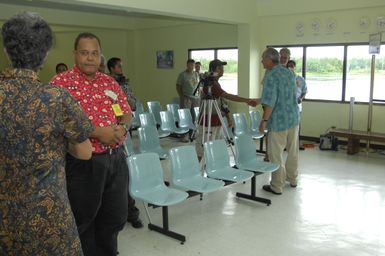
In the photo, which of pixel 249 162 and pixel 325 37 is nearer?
pixel 249 162

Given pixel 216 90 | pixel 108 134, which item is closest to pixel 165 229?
pixel 108 134

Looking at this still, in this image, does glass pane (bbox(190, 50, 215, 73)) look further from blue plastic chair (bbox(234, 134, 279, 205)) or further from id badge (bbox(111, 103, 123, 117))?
id badge (bbox(111, 103, 123, 117))

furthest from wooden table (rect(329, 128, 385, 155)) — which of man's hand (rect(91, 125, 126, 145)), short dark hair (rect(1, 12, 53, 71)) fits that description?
short dark hair (rect(1, 12, 53, 71))

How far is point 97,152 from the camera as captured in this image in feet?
7.04

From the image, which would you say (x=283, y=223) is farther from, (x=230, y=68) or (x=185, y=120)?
(x=230, y=68)

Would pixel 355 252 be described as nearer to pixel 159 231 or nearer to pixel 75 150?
pixel 159 231

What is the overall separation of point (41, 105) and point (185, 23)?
835 centimetres

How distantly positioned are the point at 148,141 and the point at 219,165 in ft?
3.54

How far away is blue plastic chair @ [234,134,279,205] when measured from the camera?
407 centimetres

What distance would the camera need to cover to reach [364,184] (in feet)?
15.6

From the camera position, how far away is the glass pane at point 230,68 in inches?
341

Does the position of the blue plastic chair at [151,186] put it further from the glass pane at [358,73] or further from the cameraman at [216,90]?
the glass pane at [358,73]

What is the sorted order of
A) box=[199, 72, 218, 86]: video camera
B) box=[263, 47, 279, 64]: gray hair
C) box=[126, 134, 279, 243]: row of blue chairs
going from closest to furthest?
box=[126, 134, 279, 243]: row of blue chairs, box=[263, 47, 279, 64]: gray hair, box=[199, 72, 218, 86]: video camera

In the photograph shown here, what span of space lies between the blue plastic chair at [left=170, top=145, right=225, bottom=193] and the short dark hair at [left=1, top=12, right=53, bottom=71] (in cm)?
223
